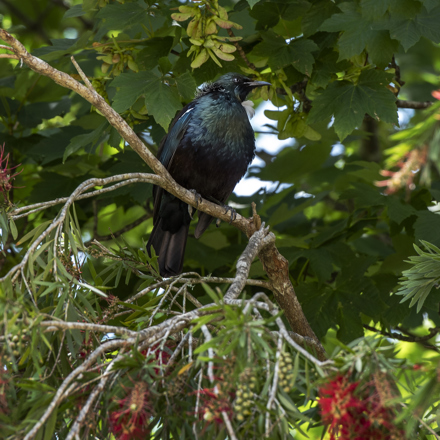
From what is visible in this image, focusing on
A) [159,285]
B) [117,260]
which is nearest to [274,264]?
[159,285]

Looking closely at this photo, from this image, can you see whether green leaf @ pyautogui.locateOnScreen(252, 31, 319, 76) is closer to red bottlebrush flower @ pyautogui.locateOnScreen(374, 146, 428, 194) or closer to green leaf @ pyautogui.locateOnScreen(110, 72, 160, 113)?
green leaf @ pyautogui.locateOnScreen(110, 72, 160, 113)

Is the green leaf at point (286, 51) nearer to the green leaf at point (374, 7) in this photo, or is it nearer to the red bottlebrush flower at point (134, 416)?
the green leaf at point (374, 7)

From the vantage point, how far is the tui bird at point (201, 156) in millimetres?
3561

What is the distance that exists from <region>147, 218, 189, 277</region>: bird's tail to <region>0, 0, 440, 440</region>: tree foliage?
0.09 m

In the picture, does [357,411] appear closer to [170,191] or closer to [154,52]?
[170,191]

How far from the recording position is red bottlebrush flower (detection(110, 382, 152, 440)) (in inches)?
47.3

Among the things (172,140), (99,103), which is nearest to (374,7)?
(99,103)

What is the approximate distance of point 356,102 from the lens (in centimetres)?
281

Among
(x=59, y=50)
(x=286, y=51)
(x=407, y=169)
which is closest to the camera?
(x=407, y=169)

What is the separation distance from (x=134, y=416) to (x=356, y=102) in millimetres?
2125

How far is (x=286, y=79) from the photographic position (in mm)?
3090

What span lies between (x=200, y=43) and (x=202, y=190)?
128 cm

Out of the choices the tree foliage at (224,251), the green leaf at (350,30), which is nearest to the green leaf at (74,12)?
the tree foliage at (224,251)

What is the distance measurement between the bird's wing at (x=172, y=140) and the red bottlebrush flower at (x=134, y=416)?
2330 mm
